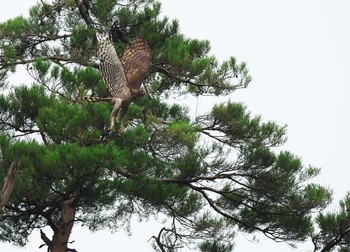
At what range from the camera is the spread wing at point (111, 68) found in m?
5.84

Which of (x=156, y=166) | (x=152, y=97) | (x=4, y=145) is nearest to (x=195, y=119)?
(x=152, y=97)

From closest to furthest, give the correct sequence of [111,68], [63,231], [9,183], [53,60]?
[9,183] → [111,68] → [63,231] → [53,60]

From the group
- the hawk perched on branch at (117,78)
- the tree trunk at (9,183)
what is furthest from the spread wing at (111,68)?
the tree trunk at (9,183)

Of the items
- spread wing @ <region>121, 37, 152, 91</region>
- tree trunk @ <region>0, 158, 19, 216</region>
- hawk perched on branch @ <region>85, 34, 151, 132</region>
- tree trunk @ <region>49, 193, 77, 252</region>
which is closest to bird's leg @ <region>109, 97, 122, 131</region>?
hawk perched on branch @ <region>85, 34, 151, 132</region>

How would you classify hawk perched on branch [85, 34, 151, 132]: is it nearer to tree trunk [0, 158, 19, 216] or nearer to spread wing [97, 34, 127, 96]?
spread wing [97, 34, 127, 96]

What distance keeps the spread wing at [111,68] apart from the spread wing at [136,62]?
0.08 meters

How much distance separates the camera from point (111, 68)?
586 cm

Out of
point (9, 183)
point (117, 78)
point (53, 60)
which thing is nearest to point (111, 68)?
point (117, 78)

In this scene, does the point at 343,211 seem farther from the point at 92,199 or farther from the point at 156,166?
the point at 92,199

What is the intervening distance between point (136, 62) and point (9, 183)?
4.88ft

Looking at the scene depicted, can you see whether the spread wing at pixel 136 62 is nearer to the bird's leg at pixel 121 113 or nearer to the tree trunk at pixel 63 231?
the bird's leg at pixel 121 113

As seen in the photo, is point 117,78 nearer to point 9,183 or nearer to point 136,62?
point 136,62

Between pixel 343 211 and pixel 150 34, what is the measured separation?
2.23 m

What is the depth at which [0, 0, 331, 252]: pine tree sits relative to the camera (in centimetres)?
555
